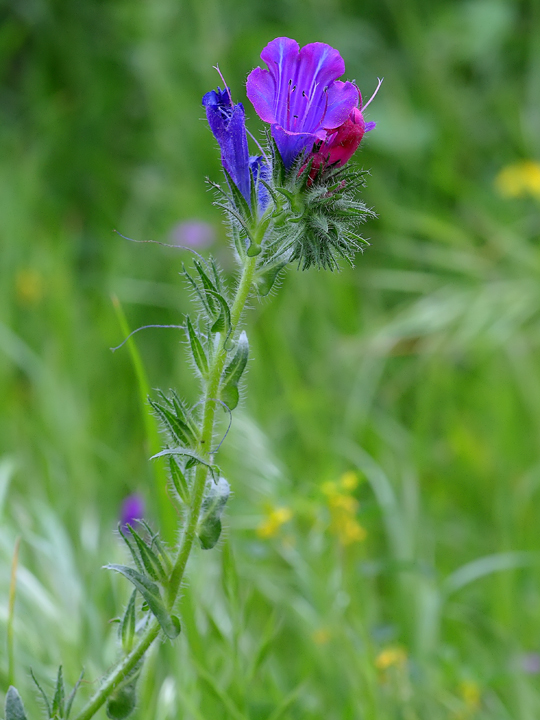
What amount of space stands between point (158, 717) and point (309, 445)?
103 centimetres

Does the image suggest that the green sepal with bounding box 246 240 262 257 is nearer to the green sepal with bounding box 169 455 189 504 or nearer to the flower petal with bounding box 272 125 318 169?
the flower petal with bounding box 272 125 318 169

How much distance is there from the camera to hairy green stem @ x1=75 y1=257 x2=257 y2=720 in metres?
0.73

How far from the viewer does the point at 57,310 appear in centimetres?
232

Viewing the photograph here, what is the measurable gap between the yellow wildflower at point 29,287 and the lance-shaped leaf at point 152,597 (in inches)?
70.5

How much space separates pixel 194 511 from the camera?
0.73 m

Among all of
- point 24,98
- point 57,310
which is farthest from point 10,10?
point 57,310

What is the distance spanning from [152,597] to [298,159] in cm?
40

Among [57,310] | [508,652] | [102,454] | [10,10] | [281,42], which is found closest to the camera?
[281,42]

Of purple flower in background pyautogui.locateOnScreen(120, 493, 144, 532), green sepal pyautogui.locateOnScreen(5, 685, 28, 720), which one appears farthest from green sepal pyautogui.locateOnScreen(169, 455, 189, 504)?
purple flower in background pyautogui.locateOnScreen(120, 493, 144, 532)

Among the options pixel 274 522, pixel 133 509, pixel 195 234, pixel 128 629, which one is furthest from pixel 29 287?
pixel 128 629

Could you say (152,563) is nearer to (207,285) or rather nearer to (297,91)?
(207,285)

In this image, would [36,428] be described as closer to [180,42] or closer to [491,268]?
[491,268]

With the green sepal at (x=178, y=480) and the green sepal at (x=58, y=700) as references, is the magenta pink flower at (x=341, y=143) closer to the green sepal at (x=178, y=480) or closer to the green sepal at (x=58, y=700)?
the green sepal at (x=178, y=480)

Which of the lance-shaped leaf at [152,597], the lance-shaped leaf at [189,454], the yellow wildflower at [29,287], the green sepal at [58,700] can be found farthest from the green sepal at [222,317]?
the yellow wildflower at [29,287]
